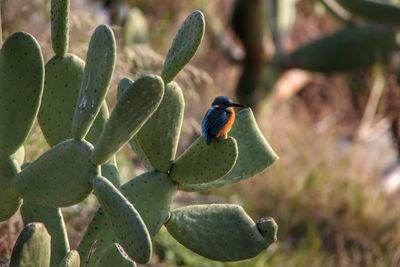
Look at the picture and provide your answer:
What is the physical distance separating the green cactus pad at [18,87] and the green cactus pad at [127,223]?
0.35m

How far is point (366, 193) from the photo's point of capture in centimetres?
727

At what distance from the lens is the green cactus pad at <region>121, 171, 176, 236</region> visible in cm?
262

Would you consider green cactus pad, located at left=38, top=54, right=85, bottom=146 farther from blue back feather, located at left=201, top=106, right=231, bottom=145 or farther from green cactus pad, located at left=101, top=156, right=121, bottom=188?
blue back feather, located at left=201, top=106, right=231, bottom=145

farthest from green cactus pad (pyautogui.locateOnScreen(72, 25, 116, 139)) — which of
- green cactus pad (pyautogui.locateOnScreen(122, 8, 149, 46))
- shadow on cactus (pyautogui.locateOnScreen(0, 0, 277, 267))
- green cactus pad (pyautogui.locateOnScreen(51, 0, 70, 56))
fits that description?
green cactus pad (pyautogui.locateOnScreen(122, 8, 149, 46))

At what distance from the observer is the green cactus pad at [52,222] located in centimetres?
273

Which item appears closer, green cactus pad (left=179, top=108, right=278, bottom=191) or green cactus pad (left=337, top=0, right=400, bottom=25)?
green cactus pad (left=179, top=108, right=278, bottom=191)

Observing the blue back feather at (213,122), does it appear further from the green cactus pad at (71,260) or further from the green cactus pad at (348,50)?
the green cactus pad at (348,50)

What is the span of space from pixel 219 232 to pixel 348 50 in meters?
4.96

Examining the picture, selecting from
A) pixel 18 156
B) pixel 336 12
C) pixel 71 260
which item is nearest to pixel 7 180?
pixel 18 156

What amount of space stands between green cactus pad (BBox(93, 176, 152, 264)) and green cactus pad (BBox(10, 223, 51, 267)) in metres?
0.18

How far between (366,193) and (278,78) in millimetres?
1241

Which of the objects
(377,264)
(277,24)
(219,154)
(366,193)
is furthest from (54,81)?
(277,24)

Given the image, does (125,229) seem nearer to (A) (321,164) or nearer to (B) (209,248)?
(B) (209,248)

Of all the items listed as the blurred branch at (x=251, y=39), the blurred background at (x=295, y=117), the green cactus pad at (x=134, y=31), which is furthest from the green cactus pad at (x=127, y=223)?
the blurred branch at (x=251, y=39)
